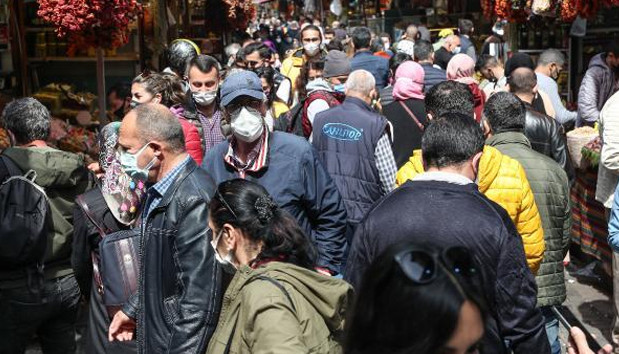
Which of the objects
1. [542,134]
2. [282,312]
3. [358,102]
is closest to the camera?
[282,312]

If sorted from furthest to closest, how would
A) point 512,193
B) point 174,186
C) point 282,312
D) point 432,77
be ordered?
point 432,77 < point 512,193 < point 174,186 < point 282,312

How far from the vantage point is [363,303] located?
203cm

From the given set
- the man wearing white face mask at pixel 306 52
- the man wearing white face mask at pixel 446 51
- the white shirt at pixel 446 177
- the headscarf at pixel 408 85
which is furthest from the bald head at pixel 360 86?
the man wearing white face mask at pixel 446 51

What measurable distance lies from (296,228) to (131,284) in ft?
3.45

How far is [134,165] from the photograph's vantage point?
4090 millimetres

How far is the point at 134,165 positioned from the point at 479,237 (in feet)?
5.23

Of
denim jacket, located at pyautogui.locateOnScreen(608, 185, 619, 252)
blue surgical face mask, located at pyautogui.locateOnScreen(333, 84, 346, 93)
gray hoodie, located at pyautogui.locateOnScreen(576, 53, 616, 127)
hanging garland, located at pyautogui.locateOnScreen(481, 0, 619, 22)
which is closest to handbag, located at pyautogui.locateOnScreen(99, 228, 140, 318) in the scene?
denim jacket, located at pyautogui.locateOnScreen(608, 185, 619, 252)

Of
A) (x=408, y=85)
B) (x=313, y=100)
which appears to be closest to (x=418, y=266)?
(x=313, y=100)

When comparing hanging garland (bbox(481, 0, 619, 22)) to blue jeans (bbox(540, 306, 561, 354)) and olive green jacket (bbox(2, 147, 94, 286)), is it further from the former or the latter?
olive green jacket (bbox(2, 147, 94, 286))

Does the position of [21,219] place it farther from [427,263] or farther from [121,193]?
[427,263]

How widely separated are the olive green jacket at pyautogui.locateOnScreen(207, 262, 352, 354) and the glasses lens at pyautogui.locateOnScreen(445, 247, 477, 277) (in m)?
0.90

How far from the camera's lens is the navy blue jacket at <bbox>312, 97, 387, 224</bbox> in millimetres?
6211

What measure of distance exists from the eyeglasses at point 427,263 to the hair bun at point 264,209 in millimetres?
1360

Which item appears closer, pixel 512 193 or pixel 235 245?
pixel 235 245
